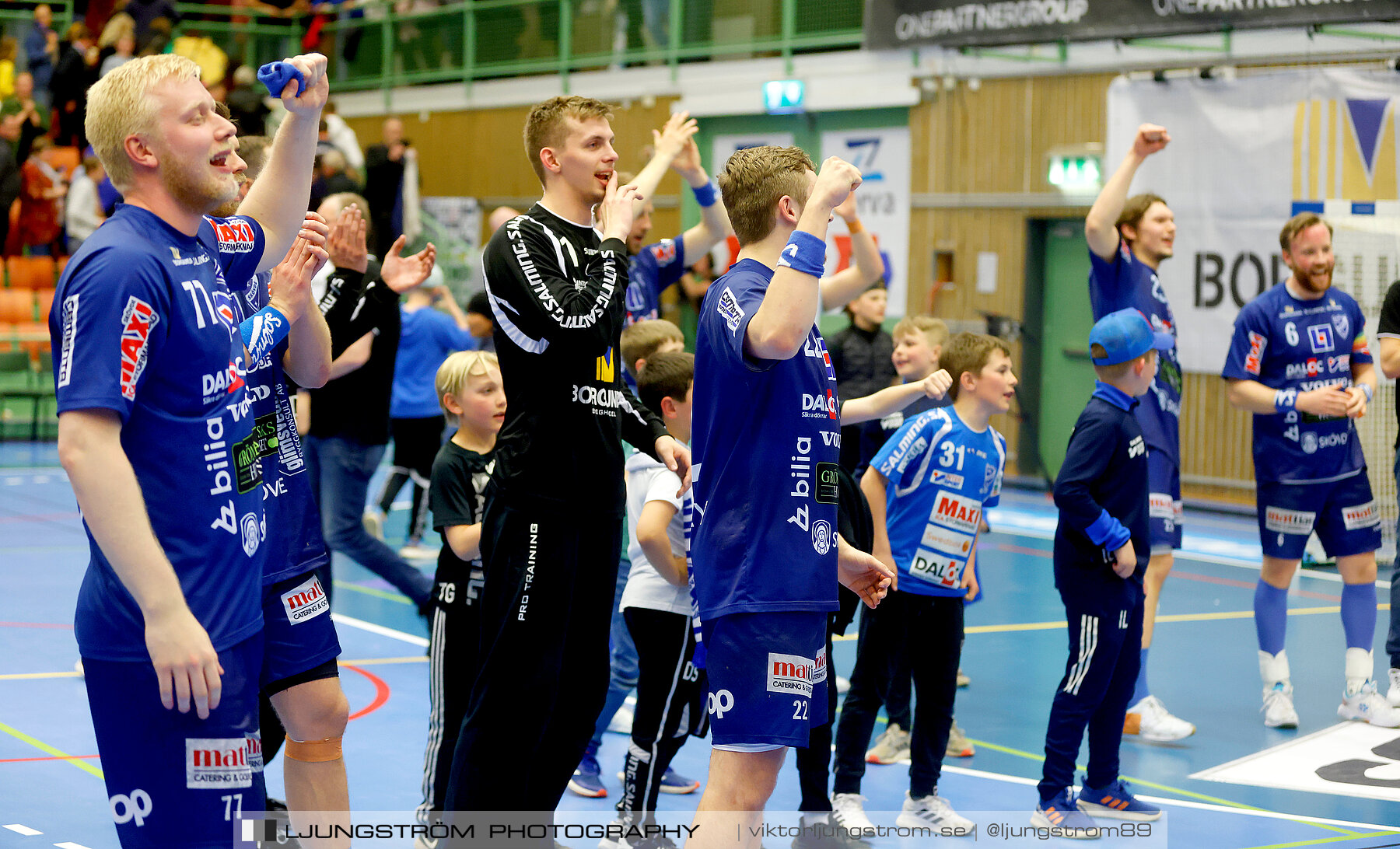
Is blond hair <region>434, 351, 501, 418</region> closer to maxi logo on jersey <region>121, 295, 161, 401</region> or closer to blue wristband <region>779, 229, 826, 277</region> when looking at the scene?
blue wristband <region>779, 229, 826, 277</region>

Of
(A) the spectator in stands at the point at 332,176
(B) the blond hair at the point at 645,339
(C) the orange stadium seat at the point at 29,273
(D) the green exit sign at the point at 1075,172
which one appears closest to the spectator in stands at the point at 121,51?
(C) the orange stadium seat at the point at 29,273

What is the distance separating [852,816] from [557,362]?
203 centimetres

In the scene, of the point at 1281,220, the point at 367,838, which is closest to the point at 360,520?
the point at 367,838

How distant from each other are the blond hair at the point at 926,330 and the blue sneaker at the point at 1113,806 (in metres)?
1.99

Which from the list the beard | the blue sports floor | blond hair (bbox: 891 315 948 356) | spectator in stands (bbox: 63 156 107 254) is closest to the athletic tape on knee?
the blue sports floor

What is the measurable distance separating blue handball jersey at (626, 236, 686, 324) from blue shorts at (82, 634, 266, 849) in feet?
12.2

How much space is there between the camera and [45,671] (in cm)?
693

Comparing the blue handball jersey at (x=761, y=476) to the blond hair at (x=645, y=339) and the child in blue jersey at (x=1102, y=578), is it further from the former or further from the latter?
the blond hair at (x=645, y=339)

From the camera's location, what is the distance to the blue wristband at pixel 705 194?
18.5 feet

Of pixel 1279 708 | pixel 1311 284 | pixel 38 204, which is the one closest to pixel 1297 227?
pixel 1311 284

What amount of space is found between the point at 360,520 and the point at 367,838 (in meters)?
2.56

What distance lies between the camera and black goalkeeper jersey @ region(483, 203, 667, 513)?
3871mm

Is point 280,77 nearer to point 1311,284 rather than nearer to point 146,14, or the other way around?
point 1311,284

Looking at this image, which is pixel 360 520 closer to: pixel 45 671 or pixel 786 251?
pixel 45 671
